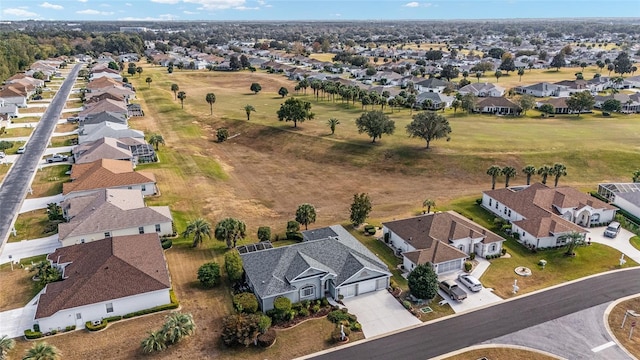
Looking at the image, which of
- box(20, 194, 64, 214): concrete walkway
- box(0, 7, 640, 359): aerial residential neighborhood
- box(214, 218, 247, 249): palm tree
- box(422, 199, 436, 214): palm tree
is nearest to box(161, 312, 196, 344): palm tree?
box(0, 7, 640, 359): aerial residential neighborhood

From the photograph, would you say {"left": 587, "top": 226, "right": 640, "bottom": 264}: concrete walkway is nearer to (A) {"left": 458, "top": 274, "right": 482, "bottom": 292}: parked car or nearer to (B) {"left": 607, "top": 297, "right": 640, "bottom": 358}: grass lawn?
(B) {"left": 607, "top": 297, "right": 640, "bottom": 358}: grass lawn

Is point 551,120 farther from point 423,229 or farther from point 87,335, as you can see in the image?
point 87,335

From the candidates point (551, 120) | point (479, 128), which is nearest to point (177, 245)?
point (479, 128)

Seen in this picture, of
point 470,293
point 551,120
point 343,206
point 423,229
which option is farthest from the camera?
point 551,120

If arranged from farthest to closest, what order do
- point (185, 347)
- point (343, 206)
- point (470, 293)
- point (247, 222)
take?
point (343, 206)
point (247, 222)
point (470, 293)
point (185, 347)

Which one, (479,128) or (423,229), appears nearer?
(423,229)

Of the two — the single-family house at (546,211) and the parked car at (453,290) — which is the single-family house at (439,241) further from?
the single-family house at (546,211)
